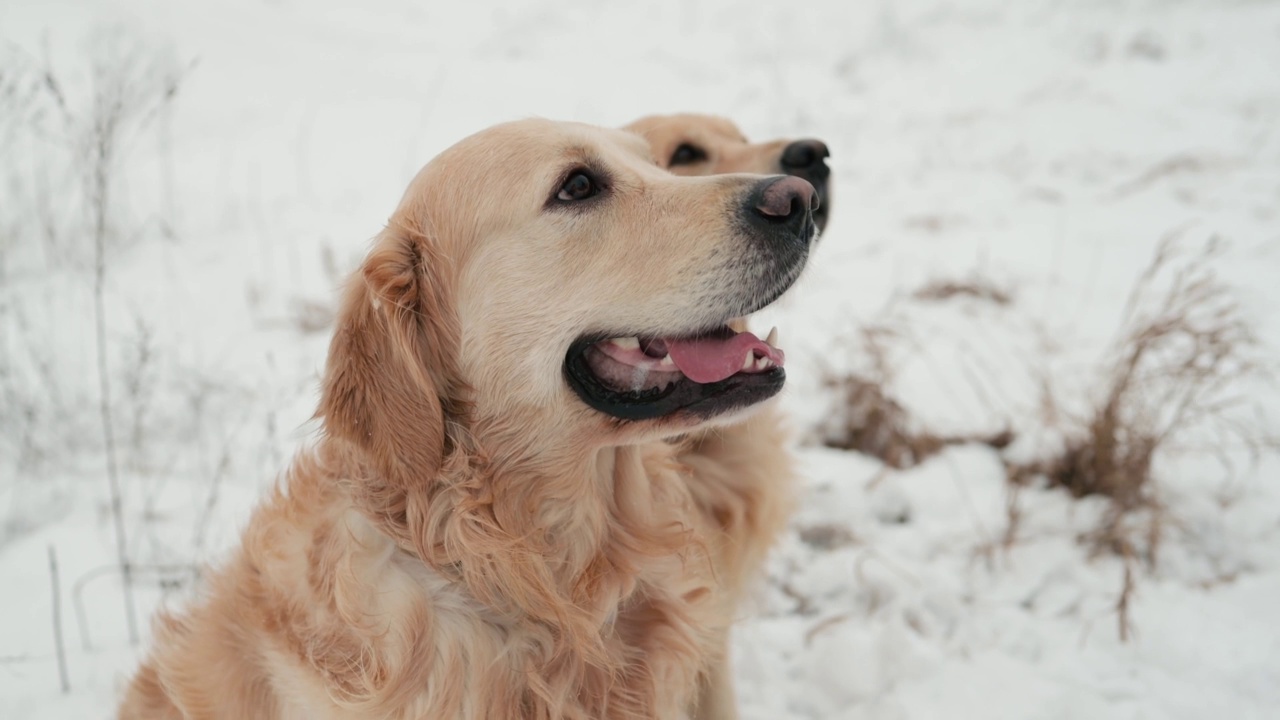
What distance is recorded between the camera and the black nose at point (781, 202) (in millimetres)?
1840

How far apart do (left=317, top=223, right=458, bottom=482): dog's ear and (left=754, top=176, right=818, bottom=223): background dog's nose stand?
79cm

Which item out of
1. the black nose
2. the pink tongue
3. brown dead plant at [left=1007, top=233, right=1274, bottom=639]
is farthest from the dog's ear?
brown dead plant at [left=1007, top=233, right=1274, bottom=639]

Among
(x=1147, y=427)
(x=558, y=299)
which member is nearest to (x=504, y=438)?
(x=558, y=299)

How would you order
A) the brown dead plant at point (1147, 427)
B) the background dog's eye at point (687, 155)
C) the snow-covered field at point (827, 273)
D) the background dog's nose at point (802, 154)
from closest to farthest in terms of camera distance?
1. the snow-covered field at point (827, 273)
2. the brown dead plant at point (1147, 427)
3. the background dog's nose at point (802, 154)
4. the background dog's eye at point (687, 155)

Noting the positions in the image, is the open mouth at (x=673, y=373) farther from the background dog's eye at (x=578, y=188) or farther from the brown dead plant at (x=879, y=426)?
the brown dead plant at (x=879, y=426)

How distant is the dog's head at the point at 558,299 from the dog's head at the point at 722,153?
1.20 m

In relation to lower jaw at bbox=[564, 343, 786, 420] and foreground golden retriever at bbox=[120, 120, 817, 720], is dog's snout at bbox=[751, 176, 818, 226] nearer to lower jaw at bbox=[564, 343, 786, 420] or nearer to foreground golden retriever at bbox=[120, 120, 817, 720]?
foreground golden retriever at bbox=[120, 120, 817, 720]

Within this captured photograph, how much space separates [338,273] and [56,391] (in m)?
1.76

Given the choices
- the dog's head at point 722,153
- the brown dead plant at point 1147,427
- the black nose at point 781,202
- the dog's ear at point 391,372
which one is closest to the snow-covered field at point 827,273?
the brown dead plant at point 1147,427

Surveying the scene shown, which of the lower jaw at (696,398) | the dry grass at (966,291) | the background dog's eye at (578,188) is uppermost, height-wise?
the background dog's eye at (578,188)

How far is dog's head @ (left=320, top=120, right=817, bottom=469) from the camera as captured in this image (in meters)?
1.81

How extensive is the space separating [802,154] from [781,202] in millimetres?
1342

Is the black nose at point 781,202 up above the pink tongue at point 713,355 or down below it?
above

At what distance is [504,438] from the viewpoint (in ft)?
6.21
